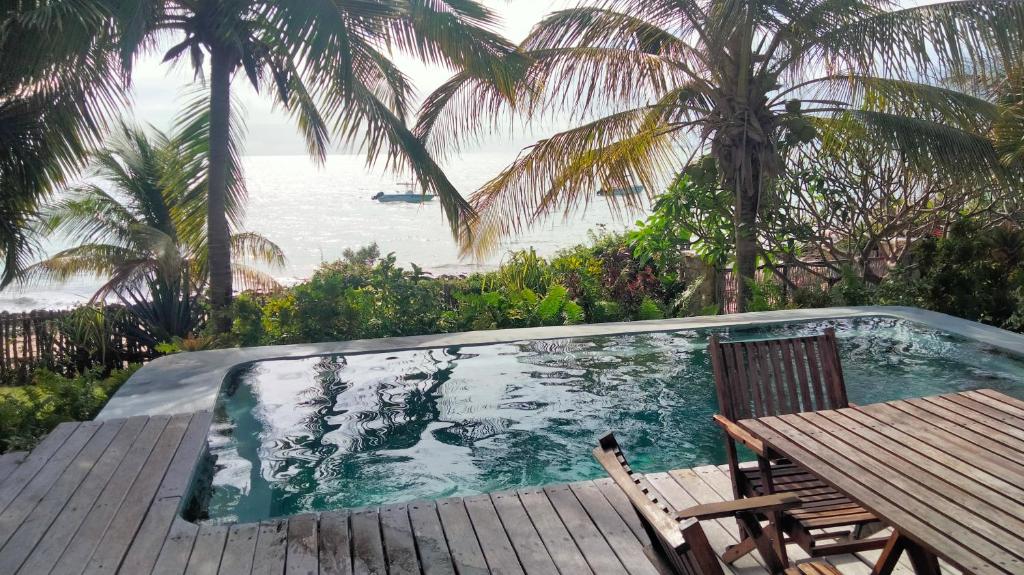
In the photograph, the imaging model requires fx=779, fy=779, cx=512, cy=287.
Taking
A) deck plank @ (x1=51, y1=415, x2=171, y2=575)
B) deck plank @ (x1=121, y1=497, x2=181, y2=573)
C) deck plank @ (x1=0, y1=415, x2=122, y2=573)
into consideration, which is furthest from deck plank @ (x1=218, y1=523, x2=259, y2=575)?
deck plank @ (x1=0, y1=415, x2=122, y2=573)

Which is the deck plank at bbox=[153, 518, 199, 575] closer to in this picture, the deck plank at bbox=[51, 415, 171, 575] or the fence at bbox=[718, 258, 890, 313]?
the deck plank at bbox=[51, 415, 171, 575]

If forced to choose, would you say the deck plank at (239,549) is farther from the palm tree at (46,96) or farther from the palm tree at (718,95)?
the palm tree at (718,95)

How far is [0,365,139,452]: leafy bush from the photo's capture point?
4805 mm

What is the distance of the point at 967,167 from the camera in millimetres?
8062

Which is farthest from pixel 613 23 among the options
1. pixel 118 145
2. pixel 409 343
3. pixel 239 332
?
pixel 118 145

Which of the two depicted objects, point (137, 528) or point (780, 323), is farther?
point (780, 323)

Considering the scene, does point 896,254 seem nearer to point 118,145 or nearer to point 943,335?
point 943,335

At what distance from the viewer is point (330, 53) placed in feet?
21.7

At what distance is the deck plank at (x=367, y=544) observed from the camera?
295cm

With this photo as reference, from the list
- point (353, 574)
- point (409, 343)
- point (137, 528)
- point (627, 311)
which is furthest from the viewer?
point (627, 311)

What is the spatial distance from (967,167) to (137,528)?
8224 millimetres

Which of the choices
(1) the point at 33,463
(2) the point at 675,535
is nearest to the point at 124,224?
(1) the point at 33,463

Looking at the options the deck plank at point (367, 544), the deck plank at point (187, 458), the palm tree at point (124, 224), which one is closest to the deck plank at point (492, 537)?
the deck plank at point (367, 544)

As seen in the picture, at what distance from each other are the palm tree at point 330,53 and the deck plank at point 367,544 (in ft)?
14.2
